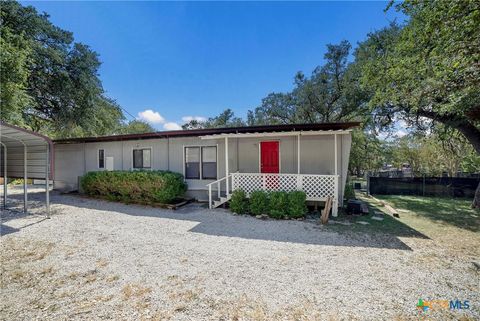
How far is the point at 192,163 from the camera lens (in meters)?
9.54

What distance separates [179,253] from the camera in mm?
4250

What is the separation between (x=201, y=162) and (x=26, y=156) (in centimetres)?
615

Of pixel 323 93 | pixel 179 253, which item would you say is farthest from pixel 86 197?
pixel 323 93

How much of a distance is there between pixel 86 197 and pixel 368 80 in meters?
13.7

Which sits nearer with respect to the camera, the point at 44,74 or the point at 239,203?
the point at 239,203

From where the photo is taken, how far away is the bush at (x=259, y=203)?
7027 millimetres

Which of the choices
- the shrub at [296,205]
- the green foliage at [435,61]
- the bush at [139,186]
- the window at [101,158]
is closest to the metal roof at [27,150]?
the bush at [139,186]

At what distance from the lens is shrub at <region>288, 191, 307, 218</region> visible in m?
6.70

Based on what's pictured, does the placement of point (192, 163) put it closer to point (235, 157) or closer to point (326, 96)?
point (235, 157)

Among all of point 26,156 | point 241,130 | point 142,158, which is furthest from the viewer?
point 142,158

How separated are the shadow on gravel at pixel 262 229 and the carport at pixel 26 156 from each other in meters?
1.58

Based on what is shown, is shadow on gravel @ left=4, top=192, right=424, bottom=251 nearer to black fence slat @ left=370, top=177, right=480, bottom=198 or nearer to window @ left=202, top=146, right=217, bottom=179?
window @ left=202, top=146, right=217, bottom=179

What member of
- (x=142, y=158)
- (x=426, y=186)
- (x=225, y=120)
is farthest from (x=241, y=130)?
(x=225, y=120)

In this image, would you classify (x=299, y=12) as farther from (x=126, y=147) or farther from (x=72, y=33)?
(x=72, y=33)
